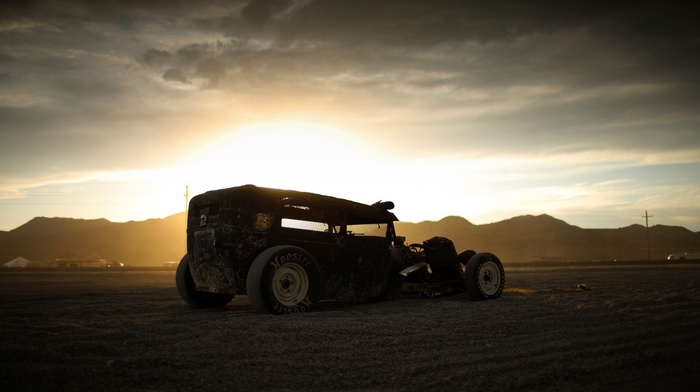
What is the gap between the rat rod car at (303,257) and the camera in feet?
25.7

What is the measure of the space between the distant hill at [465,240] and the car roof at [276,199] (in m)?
110

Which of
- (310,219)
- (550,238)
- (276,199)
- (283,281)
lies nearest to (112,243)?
(550,238)

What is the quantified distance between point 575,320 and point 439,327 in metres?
1.88

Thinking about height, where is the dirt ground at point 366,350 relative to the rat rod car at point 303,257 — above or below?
below

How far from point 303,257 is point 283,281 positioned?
467 millimetres

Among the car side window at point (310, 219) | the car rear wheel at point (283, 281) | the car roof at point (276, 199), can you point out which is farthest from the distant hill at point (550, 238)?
the car rear wheel at point (283, 281)

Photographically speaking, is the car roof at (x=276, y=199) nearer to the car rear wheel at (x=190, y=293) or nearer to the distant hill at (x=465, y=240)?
the car rear wheel at (x=190, y=293)

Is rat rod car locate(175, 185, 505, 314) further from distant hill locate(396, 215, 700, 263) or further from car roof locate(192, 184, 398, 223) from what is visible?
distant hill locate(396, 215, 700, 263)

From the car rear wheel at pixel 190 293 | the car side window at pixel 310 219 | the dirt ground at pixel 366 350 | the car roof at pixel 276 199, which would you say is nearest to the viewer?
the dirt ground at pixel 366 350

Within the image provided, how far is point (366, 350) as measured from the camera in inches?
198

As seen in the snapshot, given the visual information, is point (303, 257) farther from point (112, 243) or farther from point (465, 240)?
point (112, 243)

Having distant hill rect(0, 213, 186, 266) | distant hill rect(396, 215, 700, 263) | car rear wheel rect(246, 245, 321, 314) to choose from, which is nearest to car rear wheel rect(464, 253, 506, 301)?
car rear wheel rect(246, 245, 321, 314)

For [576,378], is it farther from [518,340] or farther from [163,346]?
[163,346]

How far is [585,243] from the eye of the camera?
12725cm
